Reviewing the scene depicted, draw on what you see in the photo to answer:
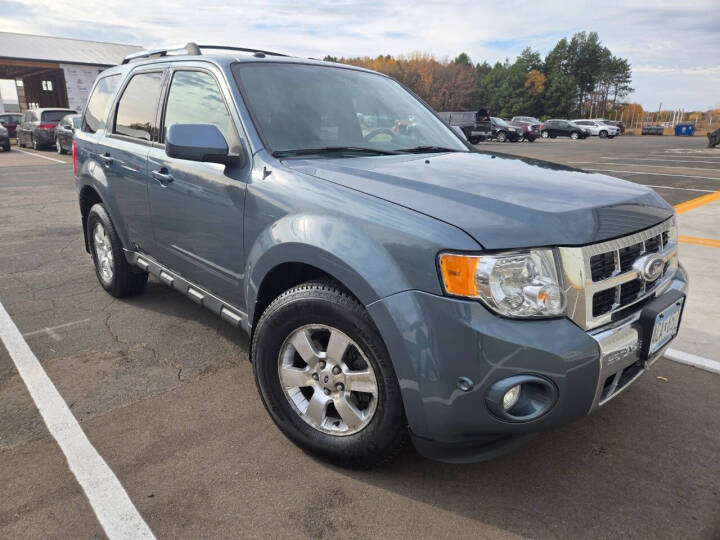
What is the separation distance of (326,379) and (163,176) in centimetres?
173

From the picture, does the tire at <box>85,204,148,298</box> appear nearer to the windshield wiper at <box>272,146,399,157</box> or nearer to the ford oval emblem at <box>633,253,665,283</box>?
the windshield wiper at <box>272,146,399,157</box>

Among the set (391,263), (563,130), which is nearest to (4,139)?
(391,263)

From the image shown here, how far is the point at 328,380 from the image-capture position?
2.33 metres

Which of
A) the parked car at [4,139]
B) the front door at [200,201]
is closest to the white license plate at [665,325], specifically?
the front door at [200,201]

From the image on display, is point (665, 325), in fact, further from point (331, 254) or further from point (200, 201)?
point (200, 201)

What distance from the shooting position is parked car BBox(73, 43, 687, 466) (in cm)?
187

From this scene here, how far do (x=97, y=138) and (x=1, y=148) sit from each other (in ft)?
69.4

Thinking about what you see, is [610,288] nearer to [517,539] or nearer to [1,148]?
[517,539]

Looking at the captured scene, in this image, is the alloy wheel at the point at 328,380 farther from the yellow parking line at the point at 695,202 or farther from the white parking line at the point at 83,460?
the yellow parking line at the point at 695,202

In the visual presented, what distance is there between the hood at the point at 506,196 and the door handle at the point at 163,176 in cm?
101

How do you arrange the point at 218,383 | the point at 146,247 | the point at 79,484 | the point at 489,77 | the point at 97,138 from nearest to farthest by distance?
the point at 79,484 → the point at 218,383 → the point at 146,247 → the point at 97,138 → the point at 489,77

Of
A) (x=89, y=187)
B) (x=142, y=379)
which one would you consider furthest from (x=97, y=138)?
(x=142, y=379)

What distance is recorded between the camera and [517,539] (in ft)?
6.65

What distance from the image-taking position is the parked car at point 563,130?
1596 inches
